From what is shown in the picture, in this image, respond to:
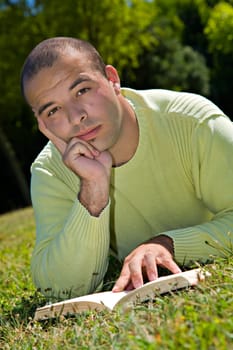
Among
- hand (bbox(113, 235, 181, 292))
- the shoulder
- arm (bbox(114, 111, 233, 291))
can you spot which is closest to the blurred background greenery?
the shoulder

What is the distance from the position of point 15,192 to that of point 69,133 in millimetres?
23002

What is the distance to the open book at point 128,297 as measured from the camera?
117 inches

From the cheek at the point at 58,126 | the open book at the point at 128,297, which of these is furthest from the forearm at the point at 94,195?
the open book at the point at 128,297

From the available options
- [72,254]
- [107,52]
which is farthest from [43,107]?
[107,52]

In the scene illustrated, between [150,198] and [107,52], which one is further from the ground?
[150,198]

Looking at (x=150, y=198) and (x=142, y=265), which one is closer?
(x=142, y=265)

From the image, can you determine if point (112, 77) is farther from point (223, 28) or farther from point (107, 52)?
point (107, 52)

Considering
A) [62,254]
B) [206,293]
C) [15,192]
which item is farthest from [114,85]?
[15,192]

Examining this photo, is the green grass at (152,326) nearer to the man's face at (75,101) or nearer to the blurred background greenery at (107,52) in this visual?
the man's face at (75,101)

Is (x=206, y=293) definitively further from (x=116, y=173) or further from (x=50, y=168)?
(x=50, y=168)

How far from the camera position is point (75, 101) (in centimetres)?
365

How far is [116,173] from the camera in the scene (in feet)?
13.5

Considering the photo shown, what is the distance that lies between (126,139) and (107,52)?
21992 millimetres

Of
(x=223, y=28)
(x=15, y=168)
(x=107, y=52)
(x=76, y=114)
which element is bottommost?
(x=15, y=168)
